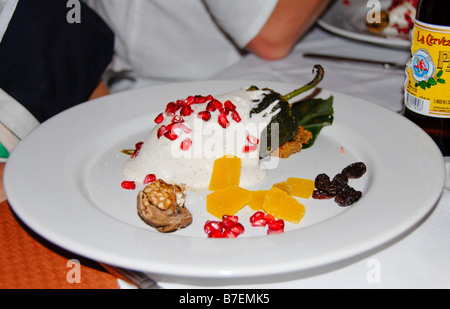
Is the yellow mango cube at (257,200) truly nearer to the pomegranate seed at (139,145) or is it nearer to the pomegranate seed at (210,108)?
the pomegranate seed at (210,108)

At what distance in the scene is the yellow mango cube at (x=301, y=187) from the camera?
1.32 meters

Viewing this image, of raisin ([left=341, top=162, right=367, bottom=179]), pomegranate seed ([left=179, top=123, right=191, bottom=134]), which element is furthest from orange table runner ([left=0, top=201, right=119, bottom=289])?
raisin ([left=341, top=162, right=367, bottom=179])

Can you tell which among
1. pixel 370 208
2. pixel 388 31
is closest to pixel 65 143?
pixel 370 208

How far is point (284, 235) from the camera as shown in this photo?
1.04 meters

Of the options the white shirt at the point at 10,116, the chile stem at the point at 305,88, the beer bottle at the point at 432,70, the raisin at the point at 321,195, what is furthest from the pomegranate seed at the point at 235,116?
the white shirt at the point at 10,116

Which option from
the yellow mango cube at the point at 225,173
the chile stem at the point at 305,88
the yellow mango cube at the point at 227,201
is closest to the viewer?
the yellow mango cube at the point at 227,201

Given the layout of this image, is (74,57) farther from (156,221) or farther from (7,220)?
(156,221)

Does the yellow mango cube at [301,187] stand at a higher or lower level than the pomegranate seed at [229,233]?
lower

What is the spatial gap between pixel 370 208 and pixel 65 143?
3.08ft

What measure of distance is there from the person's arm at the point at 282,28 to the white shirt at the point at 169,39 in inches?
3.0

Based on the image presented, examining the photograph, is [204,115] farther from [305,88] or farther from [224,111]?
[305,88]

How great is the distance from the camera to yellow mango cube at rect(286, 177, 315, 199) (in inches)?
51.9

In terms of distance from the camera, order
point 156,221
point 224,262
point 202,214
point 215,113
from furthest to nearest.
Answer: point 215,113 → point 202,214 → point 156,221 → point 224,262

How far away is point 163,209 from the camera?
1.16 m
